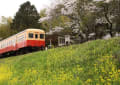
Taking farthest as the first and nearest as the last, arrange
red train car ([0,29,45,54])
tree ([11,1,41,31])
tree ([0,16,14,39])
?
tree ([0,16,14,39]) < tree ([11,1,41,31]) < red train car ([0,29,45,54])

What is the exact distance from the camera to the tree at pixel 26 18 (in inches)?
1330

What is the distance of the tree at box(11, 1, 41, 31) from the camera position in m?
33.8

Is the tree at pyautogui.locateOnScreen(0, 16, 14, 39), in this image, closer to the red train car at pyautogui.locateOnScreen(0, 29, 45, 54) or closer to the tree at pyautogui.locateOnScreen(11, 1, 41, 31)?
the tree at pyautogui.locateOnScreen(11, 1, 41, 31)

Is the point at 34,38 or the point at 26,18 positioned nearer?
the point at 34,38

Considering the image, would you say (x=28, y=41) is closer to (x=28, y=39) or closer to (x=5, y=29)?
(x=28, y=39)

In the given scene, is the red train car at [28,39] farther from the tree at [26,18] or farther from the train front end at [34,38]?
the tree at [26,18]

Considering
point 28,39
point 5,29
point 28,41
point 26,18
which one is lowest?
point 28,41

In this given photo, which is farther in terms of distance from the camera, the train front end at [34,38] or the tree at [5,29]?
the tree at [5,29]

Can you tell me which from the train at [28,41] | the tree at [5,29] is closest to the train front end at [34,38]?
the train at [28,41]

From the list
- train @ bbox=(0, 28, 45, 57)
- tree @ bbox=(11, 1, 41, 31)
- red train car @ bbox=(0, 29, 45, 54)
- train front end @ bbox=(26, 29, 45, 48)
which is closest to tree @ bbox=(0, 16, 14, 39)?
tree @ bbox=(11, 1, 41, 31)

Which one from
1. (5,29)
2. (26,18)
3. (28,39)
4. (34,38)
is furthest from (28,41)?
(5,29)

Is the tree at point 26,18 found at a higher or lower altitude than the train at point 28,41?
higher

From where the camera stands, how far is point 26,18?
113 feet

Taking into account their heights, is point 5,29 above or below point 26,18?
below
